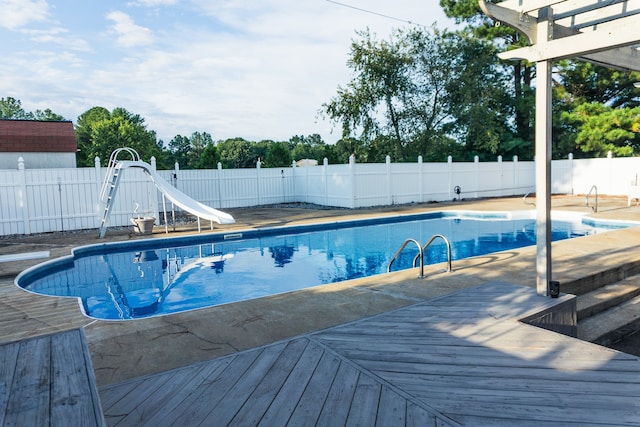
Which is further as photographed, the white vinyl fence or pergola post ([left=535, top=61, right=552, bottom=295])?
the white vinyl fence

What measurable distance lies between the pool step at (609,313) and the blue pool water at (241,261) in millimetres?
3243

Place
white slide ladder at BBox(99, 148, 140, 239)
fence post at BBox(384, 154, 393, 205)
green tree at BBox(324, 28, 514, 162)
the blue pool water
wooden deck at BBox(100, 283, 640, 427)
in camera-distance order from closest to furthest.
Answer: wooden deck at BBox(100, 283, 640, 427), the blue pool water, white slide ladder at BBox(99, 148, 140, 239), fence post at BBox(384, 154, 393, 205), green tree at BBox(324, 28, 514, 162)

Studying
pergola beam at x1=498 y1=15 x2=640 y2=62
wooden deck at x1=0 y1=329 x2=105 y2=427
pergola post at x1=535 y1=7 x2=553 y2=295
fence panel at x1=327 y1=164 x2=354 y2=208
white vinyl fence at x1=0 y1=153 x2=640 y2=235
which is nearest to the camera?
wooden deck at x1=0 y1=329 x2=105 y2=427

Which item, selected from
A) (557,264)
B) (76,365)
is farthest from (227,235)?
(76,365)

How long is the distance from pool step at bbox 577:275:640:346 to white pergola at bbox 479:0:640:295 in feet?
2.41

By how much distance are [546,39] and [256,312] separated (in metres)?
3.61

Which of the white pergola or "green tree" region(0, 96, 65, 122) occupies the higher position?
"green tree" region(0, 96, 65, 122)

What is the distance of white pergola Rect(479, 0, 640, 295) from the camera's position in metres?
3.51

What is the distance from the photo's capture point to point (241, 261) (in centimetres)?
822

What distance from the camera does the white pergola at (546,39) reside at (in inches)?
138

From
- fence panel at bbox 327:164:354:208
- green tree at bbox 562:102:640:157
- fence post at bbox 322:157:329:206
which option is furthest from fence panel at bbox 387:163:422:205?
green tree at bbox 562:102:640:157

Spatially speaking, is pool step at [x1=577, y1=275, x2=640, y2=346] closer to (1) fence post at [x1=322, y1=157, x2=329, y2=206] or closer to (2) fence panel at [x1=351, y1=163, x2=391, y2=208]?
(2) fence panel at [x1=351, y1=163, x2=391, y2=208]

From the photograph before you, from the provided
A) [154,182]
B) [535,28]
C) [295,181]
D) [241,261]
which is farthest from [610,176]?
[154,182]

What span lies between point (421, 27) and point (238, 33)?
10057 millimetres
